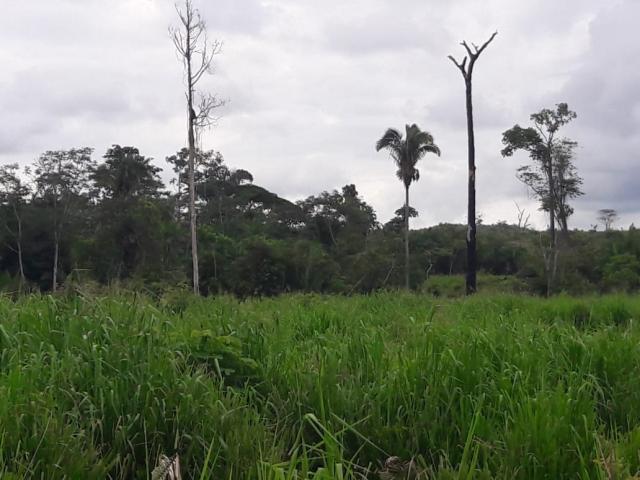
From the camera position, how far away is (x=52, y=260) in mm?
38344

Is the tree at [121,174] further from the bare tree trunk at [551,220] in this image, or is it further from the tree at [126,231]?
the bare tree trunk at [551,220]

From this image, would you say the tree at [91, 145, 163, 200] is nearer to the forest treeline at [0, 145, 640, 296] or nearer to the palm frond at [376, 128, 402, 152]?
the forest treeline at [0, 145, 640, 296]

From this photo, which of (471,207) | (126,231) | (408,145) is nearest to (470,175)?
(471,207)

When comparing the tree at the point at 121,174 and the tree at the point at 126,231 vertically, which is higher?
the tree at the point at 121,174

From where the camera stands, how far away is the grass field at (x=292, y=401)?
2992mm

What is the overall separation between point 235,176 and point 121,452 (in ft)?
148

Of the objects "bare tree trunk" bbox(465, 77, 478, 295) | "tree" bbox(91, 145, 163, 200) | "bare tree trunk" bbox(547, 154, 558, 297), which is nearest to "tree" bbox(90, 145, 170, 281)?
"tree" bbox(91, 145, 163, 200)

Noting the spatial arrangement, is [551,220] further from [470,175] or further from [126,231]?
[126,231]

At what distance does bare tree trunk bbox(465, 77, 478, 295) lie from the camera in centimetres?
2003

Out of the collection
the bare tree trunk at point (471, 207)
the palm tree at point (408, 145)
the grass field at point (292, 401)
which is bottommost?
the grass field at point (292, 401)

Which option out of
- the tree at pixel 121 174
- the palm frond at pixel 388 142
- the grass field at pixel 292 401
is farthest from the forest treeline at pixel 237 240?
the grass field at pixel 292 401

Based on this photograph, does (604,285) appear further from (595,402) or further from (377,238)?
(595,402)

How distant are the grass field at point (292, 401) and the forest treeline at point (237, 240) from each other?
2203cm

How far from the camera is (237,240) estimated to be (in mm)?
41625
